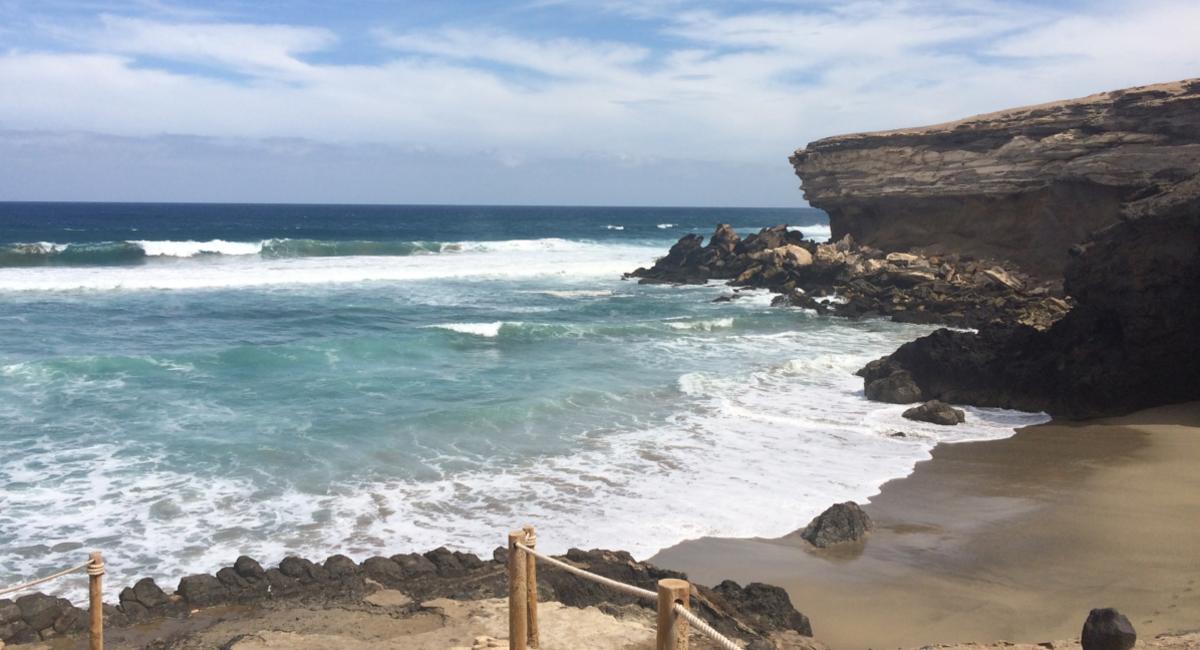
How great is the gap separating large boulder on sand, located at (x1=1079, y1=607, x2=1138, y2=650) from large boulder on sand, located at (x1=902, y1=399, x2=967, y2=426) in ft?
27.7

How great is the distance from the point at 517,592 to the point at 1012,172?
2516 centimetres

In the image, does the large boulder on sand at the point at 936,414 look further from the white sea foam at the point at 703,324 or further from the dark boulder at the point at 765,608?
the white sea foam at the point at 703,324

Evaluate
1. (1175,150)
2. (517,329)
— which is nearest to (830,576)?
(517,329)

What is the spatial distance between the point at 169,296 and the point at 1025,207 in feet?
83.7

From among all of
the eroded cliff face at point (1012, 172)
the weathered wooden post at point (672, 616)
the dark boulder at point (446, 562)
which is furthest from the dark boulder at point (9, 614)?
the eroded cliff face at point (1012, 172)

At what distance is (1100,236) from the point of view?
14.9 metres

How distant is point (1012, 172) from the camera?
26734 millimetres

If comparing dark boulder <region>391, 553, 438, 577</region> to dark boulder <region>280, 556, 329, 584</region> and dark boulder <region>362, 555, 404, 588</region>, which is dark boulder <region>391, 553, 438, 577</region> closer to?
dark boulder <region>362, 555, 404, 588</region>

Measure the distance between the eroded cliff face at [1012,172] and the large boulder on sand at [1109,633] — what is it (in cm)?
1629

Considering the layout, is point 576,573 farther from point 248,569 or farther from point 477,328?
point 477,328

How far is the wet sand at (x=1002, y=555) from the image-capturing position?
285 inches

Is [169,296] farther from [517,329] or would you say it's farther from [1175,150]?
[1175,150]

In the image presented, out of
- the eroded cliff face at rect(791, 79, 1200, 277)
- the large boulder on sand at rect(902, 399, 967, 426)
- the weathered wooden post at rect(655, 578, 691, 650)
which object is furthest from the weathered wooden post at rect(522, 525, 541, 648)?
the eroded cliff face at rect(791, 79, 1200, 277)

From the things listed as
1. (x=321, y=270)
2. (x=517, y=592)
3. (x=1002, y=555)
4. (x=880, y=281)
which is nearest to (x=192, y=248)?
(x=321, y=270)
